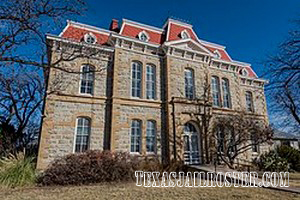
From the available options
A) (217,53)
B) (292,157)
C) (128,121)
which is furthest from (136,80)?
(292,157)

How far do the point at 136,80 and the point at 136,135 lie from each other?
411 cm

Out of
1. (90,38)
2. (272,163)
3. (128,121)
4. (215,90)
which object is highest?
(90,38)

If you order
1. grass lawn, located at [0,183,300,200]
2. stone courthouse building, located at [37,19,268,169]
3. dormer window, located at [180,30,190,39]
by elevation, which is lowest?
grass lawn, located at [0,183,300,200]

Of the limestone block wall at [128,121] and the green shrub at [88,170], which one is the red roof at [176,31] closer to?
the limestone block wall at [128,121]

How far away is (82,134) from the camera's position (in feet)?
42.5

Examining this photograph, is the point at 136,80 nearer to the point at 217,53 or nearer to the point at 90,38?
the point at 90,38

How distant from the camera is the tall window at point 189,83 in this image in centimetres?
1659

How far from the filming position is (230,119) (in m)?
16.0

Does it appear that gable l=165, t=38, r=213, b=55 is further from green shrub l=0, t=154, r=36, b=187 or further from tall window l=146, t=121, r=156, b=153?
green shrub l=0, t=154, r=36, b=187

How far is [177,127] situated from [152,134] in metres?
1.90

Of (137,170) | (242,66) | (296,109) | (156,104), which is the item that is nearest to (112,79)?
(156,104)

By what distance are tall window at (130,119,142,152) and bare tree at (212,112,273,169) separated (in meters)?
5.91

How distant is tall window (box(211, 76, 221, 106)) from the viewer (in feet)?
58.9

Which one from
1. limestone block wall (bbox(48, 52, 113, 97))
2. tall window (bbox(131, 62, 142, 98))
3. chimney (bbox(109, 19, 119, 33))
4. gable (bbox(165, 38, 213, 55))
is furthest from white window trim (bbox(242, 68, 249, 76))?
limestone block wall (bbox(48, 52, 113, 97))
